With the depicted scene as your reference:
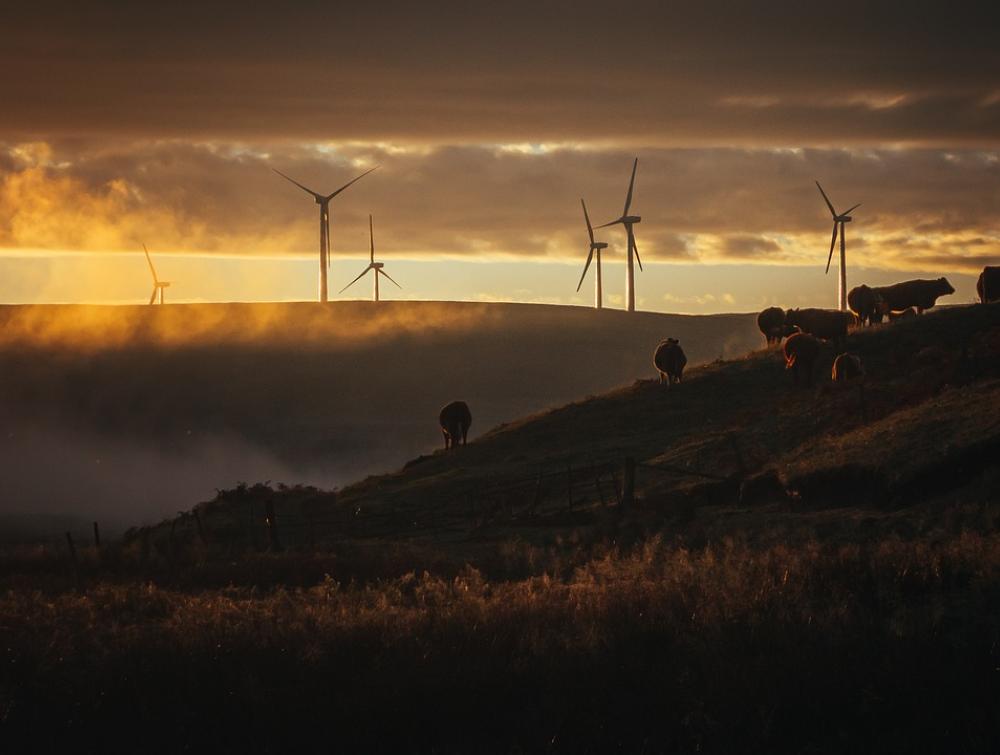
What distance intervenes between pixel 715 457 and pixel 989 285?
2845 centimetres

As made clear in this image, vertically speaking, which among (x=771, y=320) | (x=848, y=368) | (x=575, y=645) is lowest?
(x=575, y=645)

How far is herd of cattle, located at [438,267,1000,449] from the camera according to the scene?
4503 cm

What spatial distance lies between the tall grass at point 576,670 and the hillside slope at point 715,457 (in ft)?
32.1

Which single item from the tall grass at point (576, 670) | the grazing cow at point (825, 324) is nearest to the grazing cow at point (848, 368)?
the grazing cow at point (825, 324)

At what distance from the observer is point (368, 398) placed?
111562 millimetres

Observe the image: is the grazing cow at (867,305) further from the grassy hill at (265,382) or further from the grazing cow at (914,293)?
A: the grassy hill at (265,382)

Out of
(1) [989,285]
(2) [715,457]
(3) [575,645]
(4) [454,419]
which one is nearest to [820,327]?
(1) [989,285]

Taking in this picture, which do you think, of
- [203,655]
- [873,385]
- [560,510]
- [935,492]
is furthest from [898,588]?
[873,385]

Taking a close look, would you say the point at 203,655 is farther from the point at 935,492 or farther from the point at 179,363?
the point at 179,363

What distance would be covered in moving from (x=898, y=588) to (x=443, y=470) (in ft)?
108

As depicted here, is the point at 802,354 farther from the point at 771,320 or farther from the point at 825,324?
the point at 771,320

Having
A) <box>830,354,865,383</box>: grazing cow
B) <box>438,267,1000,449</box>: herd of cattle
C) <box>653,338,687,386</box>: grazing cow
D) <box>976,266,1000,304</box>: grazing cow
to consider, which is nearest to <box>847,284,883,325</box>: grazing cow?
<box>438,267,1000,449</box>: herd of cattle

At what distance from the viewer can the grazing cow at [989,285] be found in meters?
56.5

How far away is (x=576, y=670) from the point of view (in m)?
11.2
